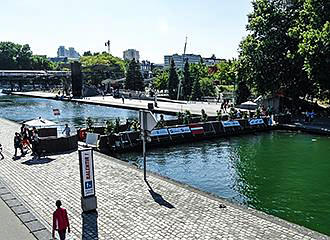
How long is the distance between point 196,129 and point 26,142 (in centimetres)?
1267

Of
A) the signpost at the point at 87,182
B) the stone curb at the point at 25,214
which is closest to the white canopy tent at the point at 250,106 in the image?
the stone curb at the point at 25,214

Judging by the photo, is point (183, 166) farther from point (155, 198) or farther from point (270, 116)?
point (270, 116)

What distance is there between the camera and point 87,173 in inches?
473

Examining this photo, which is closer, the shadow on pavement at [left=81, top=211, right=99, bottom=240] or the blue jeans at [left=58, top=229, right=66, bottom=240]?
the blue jeans at [left=58, top=229, right=66, bottom=240]

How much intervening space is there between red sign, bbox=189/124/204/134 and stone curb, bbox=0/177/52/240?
54.5 ft

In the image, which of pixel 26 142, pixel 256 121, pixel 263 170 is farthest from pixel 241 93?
pixel 26 142

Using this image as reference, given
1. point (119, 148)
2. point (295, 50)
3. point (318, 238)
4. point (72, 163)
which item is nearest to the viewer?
point (318, 238)

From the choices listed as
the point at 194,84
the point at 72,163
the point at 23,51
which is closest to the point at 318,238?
the point at 72,163

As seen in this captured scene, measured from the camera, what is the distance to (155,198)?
1342 centimetres

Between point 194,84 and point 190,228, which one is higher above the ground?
point 194,84

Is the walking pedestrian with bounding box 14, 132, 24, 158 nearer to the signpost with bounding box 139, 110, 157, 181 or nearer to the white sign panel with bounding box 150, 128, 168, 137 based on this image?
the signpost with bounding box 139, 110, 157, 181

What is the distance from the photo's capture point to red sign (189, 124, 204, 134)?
2939 cm

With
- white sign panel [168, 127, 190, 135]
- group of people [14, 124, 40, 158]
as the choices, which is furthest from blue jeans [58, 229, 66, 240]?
white sign panel [168, 127, 190, 135]

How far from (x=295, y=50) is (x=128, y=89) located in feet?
172
